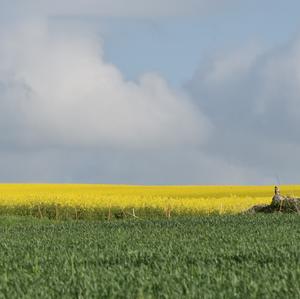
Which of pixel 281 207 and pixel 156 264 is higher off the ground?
pixel 281 207

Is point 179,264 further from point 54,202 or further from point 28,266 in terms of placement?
point 54,202

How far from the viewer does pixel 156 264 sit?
19.2m

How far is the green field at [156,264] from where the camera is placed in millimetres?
15273

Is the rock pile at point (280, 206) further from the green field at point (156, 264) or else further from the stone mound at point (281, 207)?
the green field at point (156, 264)

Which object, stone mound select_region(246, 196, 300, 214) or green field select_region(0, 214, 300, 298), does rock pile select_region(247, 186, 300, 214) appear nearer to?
stone mound select_region(246, 196, 300, 214)

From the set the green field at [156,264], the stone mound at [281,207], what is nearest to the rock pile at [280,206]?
the stone mound at [281,207]

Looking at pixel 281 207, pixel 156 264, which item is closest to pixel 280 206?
pixel 281 207

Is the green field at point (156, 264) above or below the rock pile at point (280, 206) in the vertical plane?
below

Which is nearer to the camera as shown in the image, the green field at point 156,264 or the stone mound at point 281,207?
the green field at point 156,264

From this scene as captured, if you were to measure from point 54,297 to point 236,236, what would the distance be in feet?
45.5

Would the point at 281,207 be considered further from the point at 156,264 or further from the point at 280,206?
the point at 156,264

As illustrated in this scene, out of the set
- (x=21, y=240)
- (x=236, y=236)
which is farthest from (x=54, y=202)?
(x=236, y=236)

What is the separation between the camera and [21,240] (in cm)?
3050

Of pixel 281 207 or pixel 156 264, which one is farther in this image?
pixel 281 207
